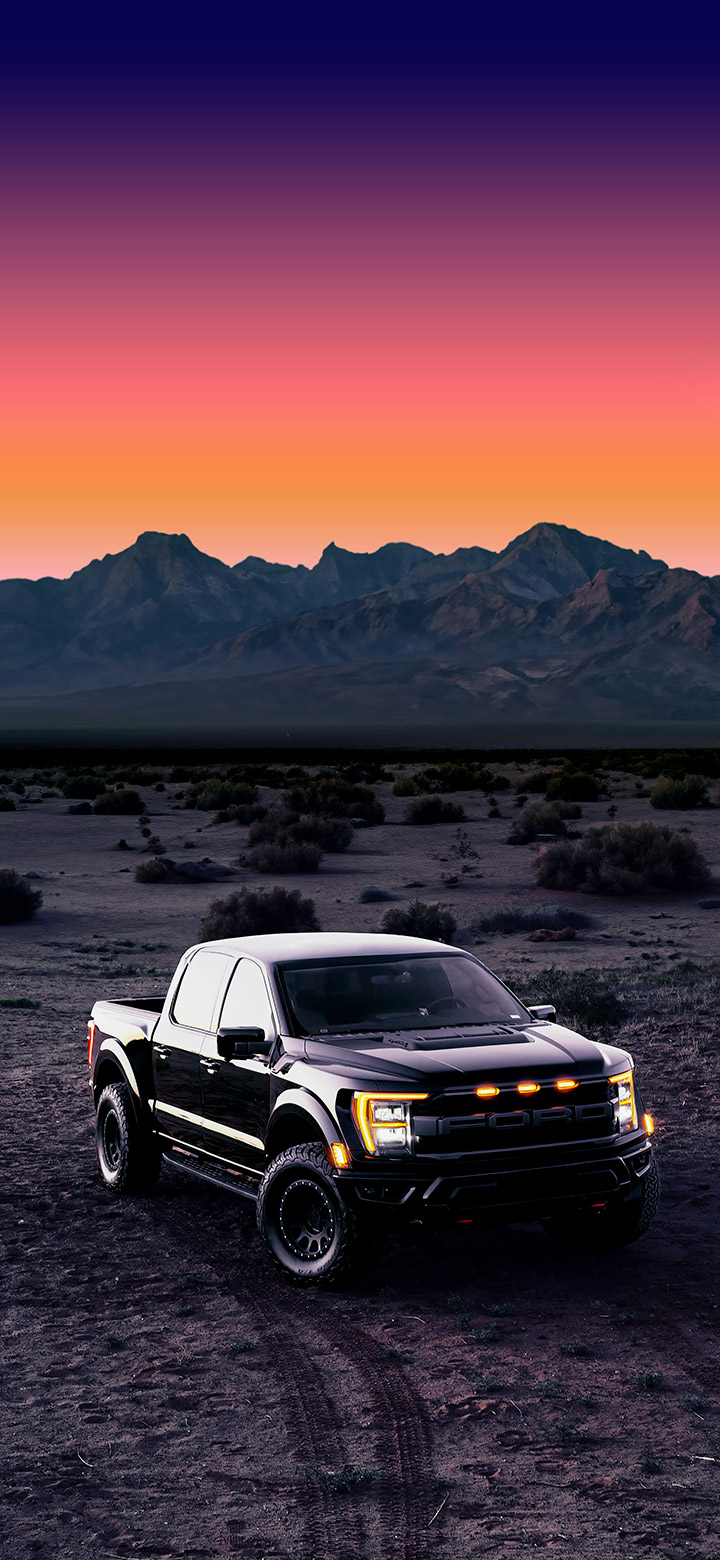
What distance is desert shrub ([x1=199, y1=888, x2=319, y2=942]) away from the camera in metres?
25.8

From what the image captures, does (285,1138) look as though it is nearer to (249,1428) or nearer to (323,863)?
(249,1428)

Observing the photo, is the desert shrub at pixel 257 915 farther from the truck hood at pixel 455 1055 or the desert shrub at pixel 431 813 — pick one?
the desert shrub at pixel 431 813

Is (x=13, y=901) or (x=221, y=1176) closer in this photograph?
(x=221, y=1176)

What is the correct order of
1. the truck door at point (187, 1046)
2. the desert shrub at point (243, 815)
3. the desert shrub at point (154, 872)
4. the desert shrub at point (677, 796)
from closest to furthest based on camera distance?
the truck door at point (187, 1046) < the desert shrub at point (154, 872) < the desert shrub at point (243, 815) < the desert shrub at point (677, 796)

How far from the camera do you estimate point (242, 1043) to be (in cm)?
876

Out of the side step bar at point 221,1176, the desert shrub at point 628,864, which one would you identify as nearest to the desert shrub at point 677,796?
the desert shrub at point 628,864

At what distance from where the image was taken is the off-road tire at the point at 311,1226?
7820 mm

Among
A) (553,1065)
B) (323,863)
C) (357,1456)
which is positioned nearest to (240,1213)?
(553,1065)

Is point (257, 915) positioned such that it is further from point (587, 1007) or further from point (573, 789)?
point (573, 789)

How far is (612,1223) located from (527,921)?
738 inches

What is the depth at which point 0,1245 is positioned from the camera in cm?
930

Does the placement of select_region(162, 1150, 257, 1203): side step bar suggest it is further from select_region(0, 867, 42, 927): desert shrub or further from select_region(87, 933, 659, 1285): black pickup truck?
select_region(0, 867, 42, 927): desert shrub

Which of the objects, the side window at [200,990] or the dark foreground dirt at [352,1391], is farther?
the side window at [200,990]

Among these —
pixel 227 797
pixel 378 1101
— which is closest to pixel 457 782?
pixel 227 797
